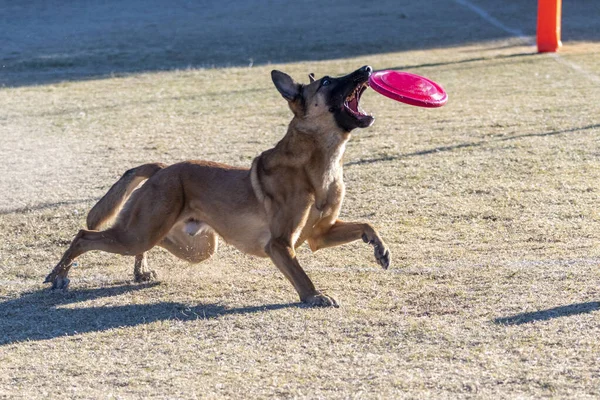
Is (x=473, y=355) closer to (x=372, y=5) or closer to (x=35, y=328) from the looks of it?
(x=35, y=328)

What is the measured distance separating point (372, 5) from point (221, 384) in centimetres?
2780

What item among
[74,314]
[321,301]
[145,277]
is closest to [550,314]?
[321,301]

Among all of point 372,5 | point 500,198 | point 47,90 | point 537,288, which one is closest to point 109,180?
point 500,198

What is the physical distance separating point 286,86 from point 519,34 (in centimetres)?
1711

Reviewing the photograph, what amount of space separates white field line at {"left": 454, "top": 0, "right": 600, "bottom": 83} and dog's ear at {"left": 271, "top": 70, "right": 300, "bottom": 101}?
32.6 feet

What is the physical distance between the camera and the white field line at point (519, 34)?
54.3 ft

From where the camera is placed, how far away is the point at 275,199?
6777 mm

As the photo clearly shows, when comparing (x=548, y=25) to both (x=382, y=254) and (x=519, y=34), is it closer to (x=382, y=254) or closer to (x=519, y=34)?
(x=519, y=34)

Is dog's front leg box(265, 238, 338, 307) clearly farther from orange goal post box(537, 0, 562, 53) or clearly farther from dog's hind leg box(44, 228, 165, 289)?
orange goal post box(537, 0, 562, 53)

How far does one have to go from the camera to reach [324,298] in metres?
6.47

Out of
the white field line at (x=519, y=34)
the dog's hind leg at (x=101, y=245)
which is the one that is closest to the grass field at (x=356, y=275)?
the dog's hind leg at (x=101, y=245)

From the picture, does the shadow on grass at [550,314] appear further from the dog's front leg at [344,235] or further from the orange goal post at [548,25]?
the orange goal post at [548,25]

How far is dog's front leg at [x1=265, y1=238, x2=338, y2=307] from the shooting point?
6473 millimetres

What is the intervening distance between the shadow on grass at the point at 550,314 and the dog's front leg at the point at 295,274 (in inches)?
44.0
